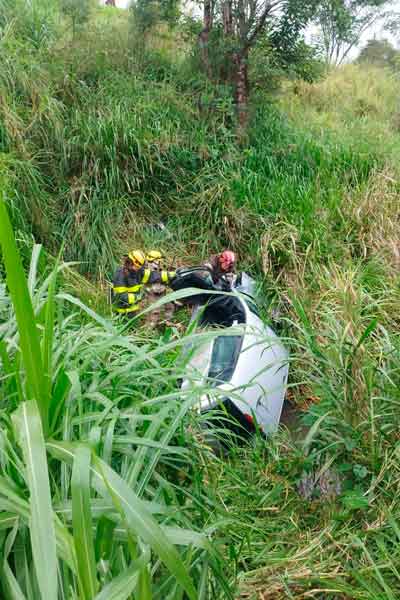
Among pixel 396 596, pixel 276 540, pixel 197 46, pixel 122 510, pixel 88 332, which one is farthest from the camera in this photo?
pixel 197 46

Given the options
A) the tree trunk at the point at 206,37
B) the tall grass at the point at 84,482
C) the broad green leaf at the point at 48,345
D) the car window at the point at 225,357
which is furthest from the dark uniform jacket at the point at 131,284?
the tree trunk at the point at 206,37

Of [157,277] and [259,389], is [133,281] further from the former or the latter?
[259,389]

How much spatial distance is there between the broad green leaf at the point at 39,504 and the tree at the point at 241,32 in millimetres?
6641

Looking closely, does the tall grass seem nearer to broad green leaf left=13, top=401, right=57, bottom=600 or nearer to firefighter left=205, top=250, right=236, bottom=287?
broad green leaf left=13, top=401, right=57, bottom=600

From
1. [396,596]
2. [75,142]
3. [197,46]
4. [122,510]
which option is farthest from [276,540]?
[197,46]

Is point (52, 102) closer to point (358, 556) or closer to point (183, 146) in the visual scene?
point (183, 146)

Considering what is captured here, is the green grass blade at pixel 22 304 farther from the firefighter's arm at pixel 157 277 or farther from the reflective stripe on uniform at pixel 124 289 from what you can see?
the firefighter's arm at pixel 157 277

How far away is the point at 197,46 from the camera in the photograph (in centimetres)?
726

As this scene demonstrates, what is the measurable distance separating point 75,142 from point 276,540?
5.19 metres

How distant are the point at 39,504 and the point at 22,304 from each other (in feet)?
1.39

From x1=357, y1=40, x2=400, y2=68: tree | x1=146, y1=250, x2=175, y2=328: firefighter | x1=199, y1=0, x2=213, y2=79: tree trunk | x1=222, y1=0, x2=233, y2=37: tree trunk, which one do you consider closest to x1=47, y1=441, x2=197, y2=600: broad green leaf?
x1=146, y1=250, x2=175, y2=328: firefighter

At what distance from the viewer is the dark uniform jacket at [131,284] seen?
447cm

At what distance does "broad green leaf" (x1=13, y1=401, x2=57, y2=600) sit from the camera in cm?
76

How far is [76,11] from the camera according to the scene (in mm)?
7336
